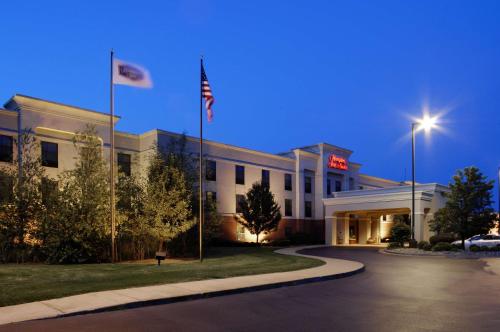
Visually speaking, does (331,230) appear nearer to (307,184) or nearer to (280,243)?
(280,243)

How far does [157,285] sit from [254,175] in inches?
1382

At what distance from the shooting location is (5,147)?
30828mm

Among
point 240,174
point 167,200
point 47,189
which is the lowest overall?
point 167,200

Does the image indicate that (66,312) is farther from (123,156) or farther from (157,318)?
(123,156)

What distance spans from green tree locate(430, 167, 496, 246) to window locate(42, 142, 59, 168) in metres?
30.6

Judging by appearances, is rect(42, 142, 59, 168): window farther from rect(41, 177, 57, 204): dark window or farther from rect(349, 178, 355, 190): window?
rect(349, 178, 355, 190): window

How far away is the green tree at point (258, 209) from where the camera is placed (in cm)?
4238

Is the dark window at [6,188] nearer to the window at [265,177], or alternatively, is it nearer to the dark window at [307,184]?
the window at [265,177]

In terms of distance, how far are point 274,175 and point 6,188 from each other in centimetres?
3173

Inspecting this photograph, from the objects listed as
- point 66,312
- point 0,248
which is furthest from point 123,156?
point 66,312

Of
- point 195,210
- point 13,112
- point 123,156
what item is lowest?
point 195,210

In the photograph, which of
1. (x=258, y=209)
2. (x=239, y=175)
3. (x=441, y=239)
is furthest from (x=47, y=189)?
(x=441, y=239)

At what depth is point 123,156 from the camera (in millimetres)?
38094

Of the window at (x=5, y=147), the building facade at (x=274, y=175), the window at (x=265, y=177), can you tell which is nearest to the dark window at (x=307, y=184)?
the building facade at (x=274, y=175)
